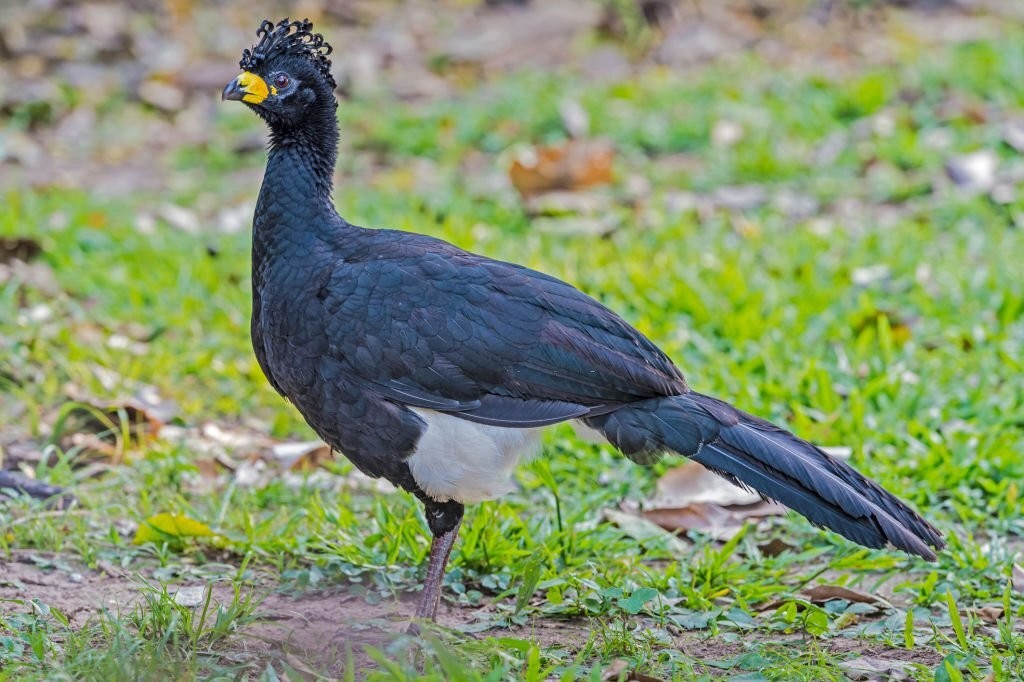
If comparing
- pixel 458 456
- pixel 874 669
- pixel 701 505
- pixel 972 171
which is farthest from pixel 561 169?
pixel 874 669

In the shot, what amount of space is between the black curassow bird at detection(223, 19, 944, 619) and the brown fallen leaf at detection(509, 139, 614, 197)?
11.1ft

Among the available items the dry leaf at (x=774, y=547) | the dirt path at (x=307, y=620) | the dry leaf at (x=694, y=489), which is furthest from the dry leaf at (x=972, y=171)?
the dirt path at (x=307, y=620)

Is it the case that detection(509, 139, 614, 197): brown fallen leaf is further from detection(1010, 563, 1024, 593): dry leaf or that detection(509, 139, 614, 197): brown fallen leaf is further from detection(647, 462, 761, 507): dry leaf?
detection(1010, 563, 1024, 593): dry leaf

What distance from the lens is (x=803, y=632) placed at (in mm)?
3631

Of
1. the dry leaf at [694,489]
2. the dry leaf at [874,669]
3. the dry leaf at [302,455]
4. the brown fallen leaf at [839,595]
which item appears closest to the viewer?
the dry leaf at [874,669]

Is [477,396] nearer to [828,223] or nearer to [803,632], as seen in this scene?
[803,632]

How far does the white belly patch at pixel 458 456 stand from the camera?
11.6ft

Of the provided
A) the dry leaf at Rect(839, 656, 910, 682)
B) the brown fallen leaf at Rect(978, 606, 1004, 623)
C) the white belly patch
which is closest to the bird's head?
the white belly patch

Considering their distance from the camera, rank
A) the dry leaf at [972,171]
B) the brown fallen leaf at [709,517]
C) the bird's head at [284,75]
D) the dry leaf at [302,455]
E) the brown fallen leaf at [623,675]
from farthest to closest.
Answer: the dry leaf at [972,171] → the dry leaf at [302,455] → the brown fallen leaf at [709,517] → the bird's head at [284,75] → the brown fallen leaf at [623,675]

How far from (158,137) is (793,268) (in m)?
4.57

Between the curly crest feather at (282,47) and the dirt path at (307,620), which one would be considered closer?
the dirt path at (307,620)

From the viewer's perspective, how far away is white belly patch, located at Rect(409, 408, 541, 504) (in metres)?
3.54

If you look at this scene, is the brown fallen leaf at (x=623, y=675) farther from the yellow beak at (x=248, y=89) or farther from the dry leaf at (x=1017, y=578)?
the yellow beak at (x=248, y=89)

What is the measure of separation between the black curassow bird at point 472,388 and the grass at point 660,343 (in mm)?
388
